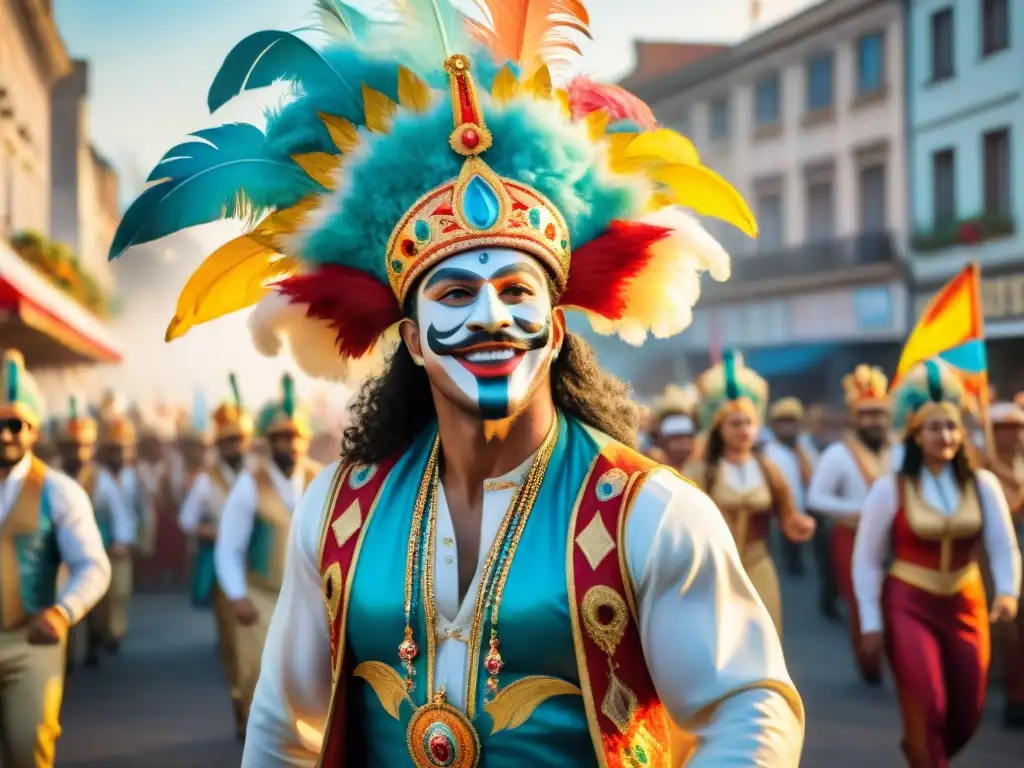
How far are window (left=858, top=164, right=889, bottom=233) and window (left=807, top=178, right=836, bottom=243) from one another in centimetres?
113

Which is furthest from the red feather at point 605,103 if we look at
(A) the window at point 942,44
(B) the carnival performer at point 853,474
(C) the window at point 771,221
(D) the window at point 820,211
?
(C) the window at point 771,221

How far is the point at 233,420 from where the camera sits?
432 inches

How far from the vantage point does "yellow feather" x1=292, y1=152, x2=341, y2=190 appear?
126 inches

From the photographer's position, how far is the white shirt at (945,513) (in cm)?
704

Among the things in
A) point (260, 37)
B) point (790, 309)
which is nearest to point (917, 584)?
point (260, 37)

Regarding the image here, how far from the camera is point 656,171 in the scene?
125 inches

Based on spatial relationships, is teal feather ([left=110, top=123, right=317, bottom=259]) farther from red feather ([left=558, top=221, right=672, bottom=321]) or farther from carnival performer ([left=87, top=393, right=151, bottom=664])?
carnival performer ([left=87, top=393, right=151, bottom=664])

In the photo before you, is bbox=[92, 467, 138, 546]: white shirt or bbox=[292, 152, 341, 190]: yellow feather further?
bbox=[92, 467, 138, 546]: white shirt

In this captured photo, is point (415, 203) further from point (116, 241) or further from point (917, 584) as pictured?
point (917, 584)

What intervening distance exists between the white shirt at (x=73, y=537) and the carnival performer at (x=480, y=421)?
10.6 ft

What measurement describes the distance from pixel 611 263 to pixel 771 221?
3152 cm

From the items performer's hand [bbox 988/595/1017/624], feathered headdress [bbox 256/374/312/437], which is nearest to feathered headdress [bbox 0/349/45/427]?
feathered headdress [bbox 256/374/312/437]

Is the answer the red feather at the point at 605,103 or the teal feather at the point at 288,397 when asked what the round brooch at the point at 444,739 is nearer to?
the red feather at the point at 605,103

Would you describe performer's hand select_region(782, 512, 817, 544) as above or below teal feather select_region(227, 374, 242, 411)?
below
